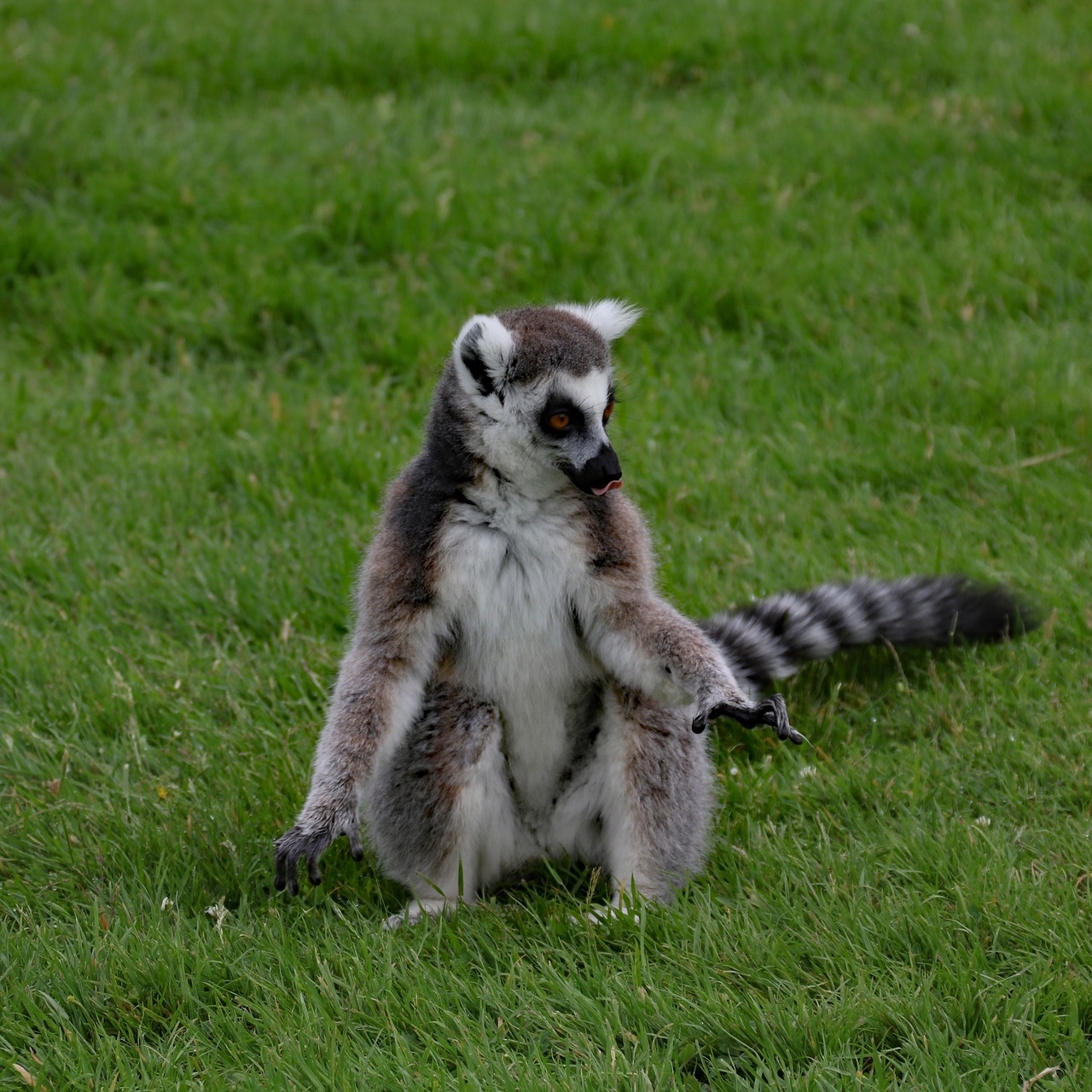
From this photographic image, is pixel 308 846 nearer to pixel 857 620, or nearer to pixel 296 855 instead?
pixel 296 855

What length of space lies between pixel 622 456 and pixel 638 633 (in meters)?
2.36

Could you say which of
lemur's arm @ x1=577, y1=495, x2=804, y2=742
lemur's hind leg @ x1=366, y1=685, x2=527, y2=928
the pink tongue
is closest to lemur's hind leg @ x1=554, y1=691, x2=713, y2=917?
lemur's arm @ x1=577, y1=495, x2=804, y2=742

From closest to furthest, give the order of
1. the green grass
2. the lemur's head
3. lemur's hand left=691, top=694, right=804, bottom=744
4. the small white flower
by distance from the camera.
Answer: the green grass → lemur's hand left=691, top=694, right=804, bottom=744 → the small white flower → the lemur's head

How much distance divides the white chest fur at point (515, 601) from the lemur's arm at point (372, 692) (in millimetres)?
101

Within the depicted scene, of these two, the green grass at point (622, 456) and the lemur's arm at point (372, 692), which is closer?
the green grass at point (622, 456)

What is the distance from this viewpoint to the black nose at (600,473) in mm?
3639

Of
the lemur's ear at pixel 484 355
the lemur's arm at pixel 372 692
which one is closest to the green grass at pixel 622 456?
the lemur's arm at pixel 372 692

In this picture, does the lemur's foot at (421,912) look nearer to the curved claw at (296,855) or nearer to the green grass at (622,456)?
the green grass at (622,456)

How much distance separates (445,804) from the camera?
3832 millimetres

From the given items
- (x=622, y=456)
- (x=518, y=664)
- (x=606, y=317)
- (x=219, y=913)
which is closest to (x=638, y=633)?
(x=518, y=664)

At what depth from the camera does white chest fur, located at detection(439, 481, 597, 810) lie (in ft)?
12.4

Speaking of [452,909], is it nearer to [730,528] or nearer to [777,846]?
[777,846]

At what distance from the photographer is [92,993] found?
342 centimetres

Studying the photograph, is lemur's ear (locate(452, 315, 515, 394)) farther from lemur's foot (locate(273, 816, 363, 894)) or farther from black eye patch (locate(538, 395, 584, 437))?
lemur's foot (locate(273, 816, 363, 894))
